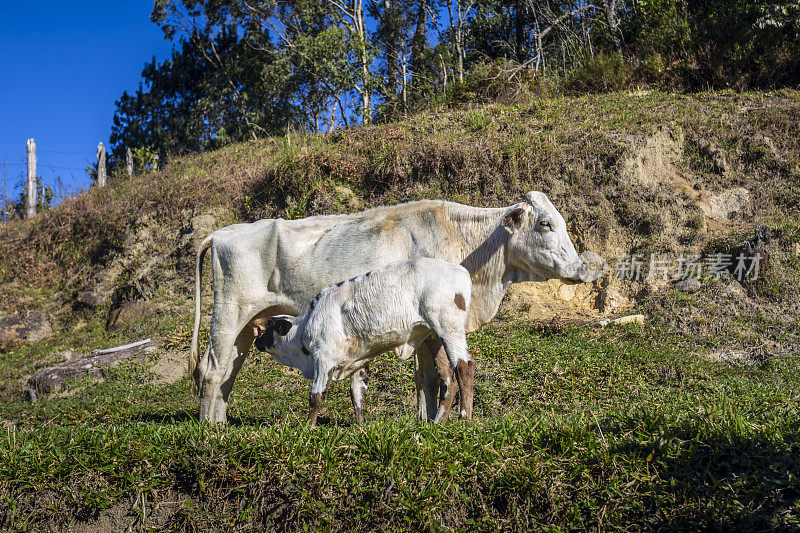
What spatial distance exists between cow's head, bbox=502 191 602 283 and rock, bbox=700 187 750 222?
27.2 feet

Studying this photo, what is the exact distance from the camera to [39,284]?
56.9 feet

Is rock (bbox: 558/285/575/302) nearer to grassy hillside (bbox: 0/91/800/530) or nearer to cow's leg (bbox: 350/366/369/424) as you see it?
grassy hillside (bbox: 0/91/800/530)

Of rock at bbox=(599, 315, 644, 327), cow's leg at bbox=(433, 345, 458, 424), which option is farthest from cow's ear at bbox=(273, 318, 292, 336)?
rock at bbox=(599, 315, 644, 327)

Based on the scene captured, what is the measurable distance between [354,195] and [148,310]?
5.41m

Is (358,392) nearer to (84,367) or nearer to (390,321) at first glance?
(390,321)

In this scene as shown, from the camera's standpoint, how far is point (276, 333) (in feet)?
19.5

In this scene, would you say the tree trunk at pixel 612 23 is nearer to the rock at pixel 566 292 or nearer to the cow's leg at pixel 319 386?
the rock at pixel 566 292

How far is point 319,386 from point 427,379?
1.38 metres

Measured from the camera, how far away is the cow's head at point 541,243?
235 inches

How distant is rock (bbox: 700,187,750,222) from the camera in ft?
42.6

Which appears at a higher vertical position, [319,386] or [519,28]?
[519,28]

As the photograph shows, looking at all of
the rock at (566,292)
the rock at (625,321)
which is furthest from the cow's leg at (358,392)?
the rock at (566,292)

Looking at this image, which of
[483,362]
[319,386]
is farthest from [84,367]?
[319,386]

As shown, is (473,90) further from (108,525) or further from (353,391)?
(108,525)
